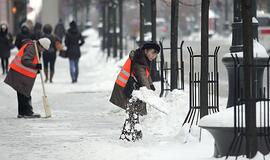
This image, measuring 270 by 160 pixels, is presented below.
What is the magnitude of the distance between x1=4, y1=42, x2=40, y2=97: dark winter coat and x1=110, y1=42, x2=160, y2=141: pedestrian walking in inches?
133

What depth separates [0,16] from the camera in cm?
6334

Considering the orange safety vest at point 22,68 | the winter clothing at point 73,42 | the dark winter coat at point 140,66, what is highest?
the dark winter coat at point 140,66

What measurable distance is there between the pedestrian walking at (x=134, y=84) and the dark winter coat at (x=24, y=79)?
3380mm

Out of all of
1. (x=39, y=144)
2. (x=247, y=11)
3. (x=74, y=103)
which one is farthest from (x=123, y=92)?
(x=74, y=103)

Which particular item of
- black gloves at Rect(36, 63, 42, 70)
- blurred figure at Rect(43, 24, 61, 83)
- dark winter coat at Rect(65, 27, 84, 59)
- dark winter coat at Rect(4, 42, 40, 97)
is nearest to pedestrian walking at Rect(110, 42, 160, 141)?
black gloves at Rect(36, 63, 42, 70)

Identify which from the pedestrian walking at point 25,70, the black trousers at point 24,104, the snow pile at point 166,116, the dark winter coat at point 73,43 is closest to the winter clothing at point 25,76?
the pedestrian walking at point 25,70

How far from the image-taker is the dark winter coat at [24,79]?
660 inches

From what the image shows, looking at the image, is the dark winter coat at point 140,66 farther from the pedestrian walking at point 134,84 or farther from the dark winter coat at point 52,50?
the dark winter coat at point 52,50

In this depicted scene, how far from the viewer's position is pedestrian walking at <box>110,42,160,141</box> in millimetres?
12828

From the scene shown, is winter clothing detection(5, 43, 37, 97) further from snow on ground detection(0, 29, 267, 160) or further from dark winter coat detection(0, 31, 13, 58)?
dark winter coat detection(0, 31, 13, 58)

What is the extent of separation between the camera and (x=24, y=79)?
1681 centimetres

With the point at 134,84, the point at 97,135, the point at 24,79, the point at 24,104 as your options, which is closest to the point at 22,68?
the point at 24,79

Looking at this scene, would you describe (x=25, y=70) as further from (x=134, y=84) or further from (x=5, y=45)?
(x=5, y=45)

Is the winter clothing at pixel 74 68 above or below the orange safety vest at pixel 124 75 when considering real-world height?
below
